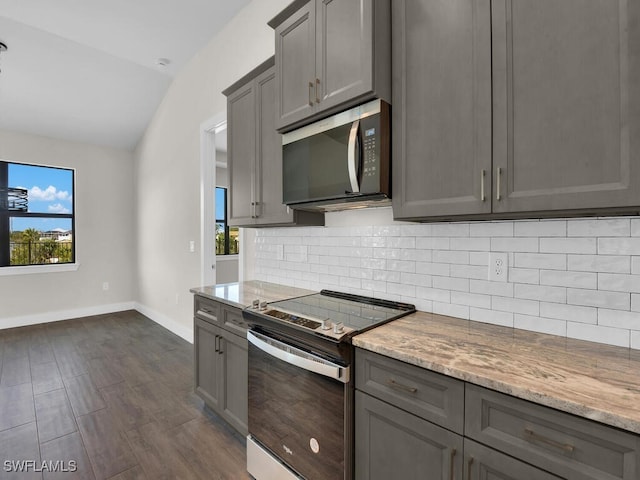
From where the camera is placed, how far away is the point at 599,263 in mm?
1189

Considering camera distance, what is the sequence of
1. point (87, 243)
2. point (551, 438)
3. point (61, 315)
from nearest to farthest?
point (551, 438)
point (61, 315)
point (87, 243)

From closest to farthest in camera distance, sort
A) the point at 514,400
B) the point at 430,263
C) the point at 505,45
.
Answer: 1. the point at 514,400
2. the point at 505,45
3. the point at 430,263

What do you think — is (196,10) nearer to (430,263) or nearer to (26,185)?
(430,263)

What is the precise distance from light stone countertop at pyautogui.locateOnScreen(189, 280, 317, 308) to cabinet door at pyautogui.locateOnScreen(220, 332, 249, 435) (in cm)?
22

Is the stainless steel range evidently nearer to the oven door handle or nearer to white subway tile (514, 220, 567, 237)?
the oven door handle

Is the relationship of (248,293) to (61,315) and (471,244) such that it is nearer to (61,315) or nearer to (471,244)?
(471,244)

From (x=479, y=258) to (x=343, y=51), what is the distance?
3.95ft

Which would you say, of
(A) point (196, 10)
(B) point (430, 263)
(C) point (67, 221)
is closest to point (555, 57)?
(B) point (430, 263)

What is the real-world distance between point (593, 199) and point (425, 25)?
96cm

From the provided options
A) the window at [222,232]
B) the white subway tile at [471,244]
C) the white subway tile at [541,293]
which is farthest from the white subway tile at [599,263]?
the window at [222,232]

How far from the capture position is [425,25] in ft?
4.35

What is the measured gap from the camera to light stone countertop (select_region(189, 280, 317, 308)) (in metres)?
1.97

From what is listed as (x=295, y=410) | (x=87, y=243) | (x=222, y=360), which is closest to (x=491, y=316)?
(x=295, y=410)

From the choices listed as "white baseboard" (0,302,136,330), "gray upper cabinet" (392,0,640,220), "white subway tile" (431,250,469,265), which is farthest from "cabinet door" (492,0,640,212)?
"white baseboard" (0,302,136,330)
